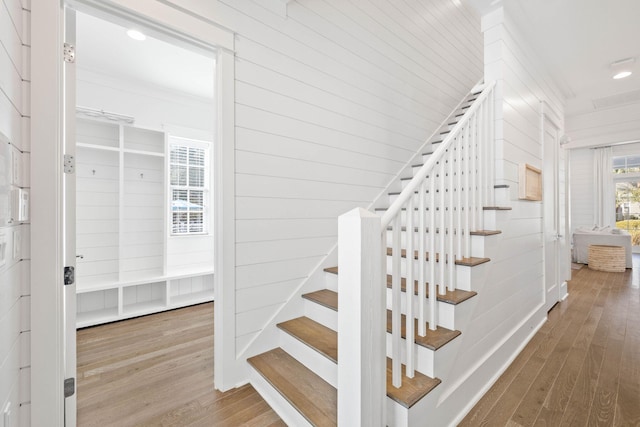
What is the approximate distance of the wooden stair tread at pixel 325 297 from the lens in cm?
198

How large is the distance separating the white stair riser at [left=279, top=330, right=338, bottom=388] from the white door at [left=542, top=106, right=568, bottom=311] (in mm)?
2883

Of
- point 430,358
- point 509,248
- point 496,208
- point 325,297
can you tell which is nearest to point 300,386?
point 325,297

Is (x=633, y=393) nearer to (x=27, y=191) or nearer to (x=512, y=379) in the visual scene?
(x=512, y=379)

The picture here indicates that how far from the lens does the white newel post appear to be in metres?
1.14

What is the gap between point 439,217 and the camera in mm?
1660

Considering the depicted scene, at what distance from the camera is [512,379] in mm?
2014

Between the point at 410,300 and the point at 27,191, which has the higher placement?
the point at 27,191

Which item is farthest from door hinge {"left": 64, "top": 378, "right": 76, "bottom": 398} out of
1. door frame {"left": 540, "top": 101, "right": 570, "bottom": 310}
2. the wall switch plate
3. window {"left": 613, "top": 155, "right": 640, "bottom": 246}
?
window {"left": 613, "top": 155, "right": 640, "bottom": 246}

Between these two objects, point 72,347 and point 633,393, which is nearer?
point 72,347

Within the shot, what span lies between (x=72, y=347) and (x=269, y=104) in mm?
1841

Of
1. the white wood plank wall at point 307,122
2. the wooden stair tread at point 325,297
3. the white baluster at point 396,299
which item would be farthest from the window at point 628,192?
the white baluster at point 396,299

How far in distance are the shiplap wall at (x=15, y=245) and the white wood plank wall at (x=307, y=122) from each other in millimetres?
929

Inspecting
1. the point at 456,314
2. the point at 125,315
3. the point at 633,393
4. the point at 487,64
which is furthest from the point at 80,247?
the point at 633,393

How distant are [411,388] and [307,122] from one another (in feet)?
6.20
